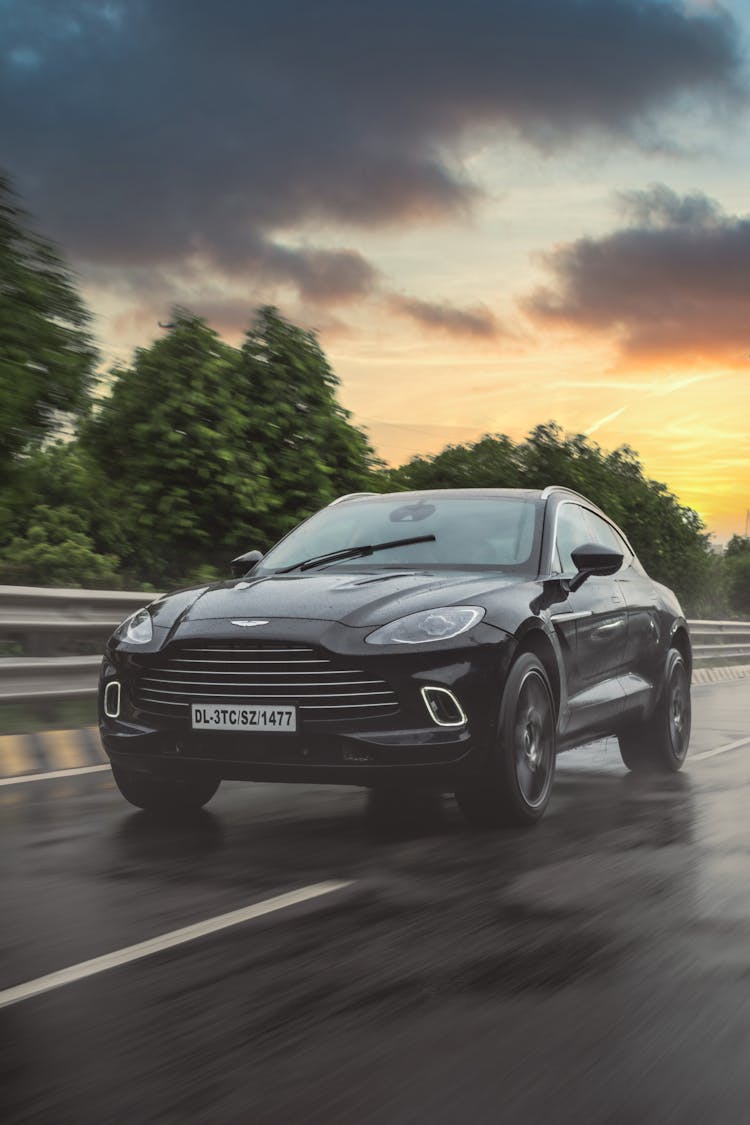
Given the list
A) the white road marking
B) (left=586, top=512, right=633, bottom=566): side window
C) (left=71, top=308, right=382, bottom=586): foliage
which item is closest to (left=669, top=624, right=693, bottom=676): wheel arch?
(left=586, top=512, right=633, bottom=566): side window

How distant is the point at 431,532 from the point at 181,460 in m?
9.23

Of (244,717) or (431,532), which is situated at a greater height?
(431,532)

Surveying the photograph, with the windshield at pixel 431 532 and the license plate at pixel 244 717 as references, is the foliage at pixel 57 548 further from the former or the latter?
the license plate at pixel 244 717

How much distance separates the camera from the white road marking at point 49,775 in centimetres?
831

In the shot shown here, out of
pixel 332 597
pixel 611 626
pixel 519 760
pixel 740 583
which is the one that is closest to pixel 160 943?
pixel 332 597

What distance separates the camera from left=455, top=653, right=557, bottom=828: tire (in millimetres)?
6477

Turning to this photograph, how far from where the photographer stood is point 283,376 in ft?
59.7

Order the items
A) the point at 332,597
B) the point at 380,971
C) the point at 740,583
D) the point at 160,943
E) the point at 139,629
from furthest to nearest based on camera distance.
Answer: the point at 740,583 < the point at 139,629 < the point at 332,597 < the point at 160,943 < the point at 380,971

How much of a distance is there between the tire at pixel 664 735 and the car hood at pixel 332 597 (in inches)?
92.6

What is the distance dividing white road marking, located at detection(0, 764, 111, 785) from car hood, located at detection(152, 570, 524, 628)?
1.86 m

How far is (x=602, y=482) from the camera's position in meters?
49.8

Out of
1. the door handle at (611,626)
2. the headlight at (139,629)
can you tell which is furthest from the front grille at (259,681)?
the door handle at (611,626)

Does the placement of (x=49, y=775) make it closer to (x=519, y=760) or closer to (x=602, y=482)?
(x=519, y=760)

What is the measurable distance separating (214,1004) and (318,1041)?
42 cm
